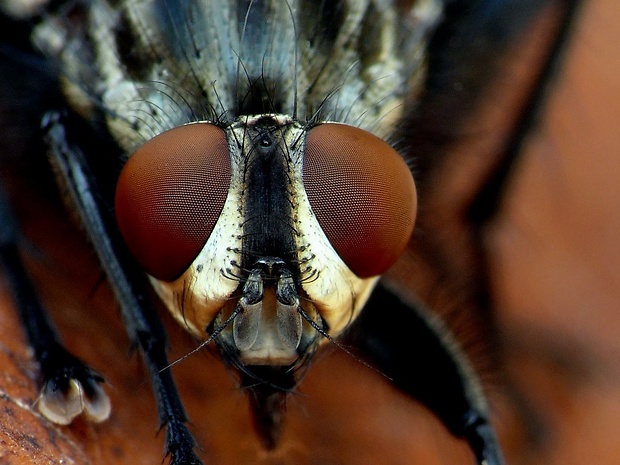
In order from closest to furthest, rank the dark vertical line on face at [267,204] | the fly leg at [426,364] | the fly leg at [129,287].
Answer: the dark vertical line on face at [267,204], the fly leg at [129,287], the fly leg at [426,364]

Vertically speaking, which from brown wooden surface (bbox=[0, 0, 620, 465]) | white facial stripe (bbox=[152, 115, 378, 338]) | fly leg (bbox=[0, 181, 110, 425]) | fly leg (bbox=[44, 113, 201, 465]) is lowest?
brown wooden surface (bbox=[0, 0, 620, 465])

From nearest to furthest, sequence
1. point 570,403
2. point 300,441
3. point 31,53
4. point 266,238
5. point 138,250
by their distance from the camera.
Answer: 1. point 266,238
2. point 138,250
3. point 300,441
4. point 31,53
5. point 570,403

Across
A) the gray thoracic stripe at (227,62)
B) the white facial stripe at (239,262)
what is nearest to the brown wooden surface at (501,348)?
the white facial stripe at (239,262)

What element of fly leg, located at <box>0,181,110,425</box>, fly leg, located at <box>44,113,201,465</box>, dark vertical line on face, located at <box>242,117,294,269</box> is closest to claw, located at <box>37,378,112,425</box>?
fly leg, located at <box>0,181,110,425</box>

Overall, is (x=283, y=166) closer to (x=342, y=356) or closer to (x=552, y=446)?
(x=342, y=356)

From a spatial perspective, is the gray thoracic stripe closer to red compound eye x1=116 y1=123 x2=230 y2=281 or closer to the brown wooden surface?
red compound eye x1=116 y1=123 x2=230 y2=281

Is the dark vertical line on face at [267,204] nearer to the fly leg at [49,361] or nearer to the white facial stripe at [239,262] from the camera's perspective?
the white facial stripe at [239,262]

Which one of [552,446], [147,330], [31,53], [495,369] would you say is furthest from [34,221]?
[552,446]
